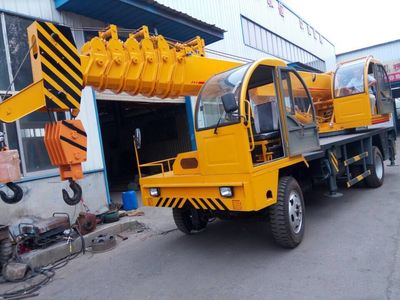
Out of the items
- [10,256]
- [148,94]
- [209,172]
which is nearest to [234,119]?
[209,172]

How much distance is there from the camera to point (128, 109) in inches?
714

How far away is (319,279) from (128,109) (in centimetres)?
1550

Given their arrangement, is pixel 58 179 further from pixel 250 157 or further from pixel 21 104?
pixel 250 157

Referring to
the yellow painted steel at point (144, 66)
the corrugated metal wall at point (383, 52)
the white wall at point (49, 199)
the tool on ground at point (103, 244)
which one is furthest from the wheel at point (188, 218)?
the corrugated metal wall at point (383, 52)

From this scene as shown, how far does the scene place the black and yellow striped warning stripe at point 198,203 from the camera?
4527mm

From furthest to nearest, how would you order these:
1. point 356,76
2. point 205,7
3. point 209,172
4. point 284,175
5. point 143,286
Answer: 1. point 205,7
2. point 356,76
3. point 284,175
4. point 209,172
5. point 143,286

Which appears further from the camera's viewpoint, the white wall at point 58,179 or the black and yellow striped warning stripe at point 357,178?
the black and yellow striped warning stripe at point 357,178

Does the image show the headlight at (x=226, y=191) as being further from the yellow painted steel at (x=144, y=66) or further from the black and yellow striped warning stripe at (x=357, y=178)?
the black and yellow striped warning stripe at (x=357, y=178)

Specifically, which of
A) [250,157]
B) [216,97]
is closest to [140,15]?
[216,97]

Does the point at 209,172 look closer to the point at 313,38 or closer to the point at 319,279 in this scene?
the point at 319,279

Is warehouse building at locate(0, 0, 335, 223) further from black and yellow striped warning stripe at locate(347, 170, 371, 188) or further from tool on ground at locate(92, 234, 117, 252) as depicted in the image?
black and yellow striped warning stripe at locate(347, 170, 371, 188)

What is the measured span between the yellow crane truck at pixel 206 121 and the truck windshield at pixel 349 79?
234cm

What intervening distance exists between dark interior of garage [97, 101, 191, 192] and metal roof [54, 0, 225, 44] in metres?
5.77

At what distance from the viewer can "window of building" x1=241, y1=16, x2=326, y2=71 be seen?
1623 cm
